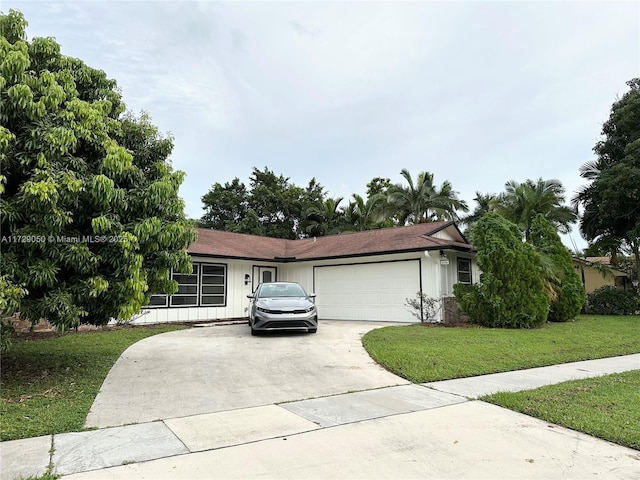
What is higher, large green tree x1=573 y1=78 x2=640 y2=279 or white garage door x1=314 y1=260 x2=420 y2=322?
large green tree x1=573 y1=78 x2=640 y2=279

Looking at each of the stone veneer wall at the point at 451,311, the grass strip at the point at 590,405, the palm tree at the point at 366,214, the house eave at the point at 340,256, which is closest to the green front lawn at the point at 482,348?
the grass strip at the point at 590,405

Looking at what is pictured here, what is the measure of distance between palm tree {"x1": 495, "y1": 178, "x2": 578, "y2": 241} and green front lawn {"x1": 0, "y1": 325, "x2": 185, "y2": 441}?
68.6 feet

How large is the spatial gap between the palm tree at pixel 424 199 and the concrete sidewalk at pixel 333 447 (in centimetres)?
2356

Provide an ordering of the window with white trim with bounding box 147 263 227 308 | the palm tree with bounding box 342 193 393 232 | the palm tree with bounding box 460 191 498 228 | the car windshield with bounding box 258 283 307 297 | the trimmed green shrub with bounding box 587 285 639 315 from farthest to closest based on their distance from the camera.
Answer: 1. the palm tree with bounding box 342 193 393 232
2. the palm tree with bounding box 460 191 498 228
3. the trimmed green shrub with bounding box 587 285 639 315
4. the window with white trim with bounding box 147 263 227 308
5. the car windshield with bounding box 258 283 307 297

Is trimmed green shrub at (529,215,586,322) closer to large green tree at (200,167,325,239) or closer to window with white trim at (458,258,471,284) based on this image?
window with white trim at (458,258,471,284)

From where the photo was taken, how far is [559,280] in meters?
15.3

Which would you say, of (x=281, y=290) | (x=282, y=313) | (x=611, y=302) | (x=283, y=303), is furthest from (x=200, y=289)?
(x=611, y=302)

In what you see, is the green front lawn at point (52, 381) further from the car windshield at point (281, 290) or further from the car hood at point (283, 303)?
the car windshield at point (281, 290)

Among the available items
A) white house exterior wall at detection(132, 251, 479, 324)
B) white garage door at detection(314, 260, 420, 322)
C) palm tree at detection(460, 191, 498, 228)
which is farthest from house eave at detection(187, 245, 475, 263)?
palm tree at detection(460, 191, 498, 228)

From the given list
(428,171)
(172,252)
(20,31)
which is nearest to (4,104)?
(20,31)

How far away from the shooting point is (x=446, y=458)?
342cm

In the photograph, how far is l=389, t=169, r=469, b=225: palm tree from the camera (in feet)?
90.6

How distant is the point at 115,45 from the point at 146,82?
6.40 feet

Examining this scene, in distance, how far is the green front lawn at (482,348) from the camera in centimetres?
702
